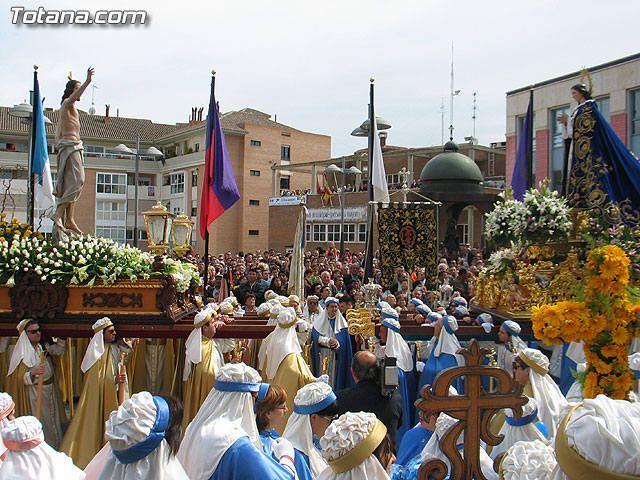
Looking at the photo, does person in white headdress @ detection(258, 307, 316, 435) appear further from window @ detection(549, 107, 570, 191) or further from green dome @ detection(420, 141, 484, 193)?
window @ detection(549, 107, 570, 191)

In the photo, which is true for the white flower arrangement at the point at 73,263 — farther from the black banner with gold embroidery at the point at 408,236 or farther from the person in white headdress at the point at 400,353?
the black banner with gold embroidery at the point at 408,236

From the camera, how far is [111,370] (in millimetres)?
7047

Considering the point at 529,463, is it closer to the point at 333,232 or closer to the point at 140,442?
the point at 140,442

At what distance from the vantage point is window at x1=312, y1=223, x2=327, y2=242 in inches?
1483

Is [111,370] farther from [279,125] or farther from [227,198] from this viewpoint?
[279,125]

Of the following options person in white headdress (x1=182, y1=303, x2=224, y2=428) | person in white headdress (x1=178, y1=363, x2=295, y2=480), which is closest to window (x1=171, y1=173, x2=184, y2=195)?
person in white headdress (x1=182, y1=303, x2=224, y2=428)

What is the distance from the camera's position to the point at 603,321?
430cm

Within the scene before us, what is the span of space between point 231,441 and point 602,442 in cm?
223

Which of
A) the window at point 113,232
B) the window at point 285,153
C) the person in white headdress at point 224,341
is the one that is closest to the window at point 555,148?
the person in white headdress at point 224,341

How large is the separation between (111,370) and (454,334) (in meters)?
4.29

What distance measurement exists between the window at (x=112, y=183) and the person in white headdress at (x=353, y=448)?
4818cm

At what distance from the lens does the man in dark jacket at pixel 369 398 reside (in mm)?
5230

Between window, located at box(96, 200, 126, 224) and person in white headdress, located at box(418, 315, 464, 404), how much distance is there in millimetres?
44109

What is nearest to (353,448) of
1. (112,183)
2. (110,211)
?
(110,211)
